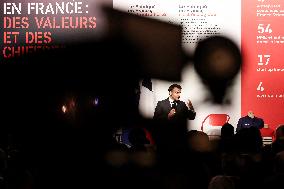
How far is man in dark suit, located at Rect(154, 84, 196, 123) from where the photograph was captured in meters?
7.21

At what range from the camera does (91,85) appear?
887 centimetres

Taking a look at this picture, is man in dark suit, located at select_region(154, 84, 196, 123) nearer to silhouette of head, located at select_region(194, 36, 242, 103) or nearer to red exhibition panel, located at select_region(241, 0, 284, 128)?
silhouette of head, located at select_region(194, 36, 242, 103)

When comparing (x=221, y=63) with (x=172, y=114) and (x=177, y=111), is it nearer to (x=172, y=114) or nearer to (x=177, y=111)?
(x=177, y=111)

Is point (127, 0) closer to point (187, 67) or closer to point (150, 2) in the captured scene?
point (150, 2)

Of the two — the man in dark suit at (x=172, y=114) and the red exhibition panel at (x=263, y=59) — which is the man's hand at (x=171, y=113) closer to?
the man in dark suit at (x=172, y=114)

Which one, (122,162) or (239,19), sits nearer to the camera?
(122,162)

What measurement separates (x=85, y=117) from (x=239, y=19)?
9.38 ft

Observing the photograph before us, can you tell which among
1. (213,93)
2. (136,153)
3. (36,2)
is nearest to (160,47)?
(213,93)

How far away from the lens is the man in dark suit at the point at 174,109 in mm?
7215

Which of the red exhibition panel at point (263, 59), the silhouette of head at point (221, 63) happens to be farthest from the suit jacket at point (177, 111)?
the red exhibition panel at point (263, 59)

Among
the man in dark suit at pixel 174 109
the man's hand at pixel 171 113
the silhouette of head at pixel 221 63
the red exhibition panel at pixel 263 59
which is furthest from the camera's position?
the silhouette of head at pixel 221 63

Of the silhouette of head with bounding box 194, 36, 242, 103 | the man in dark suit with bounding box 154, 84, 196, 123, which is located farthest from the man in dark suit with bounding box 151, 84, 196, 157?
the silhouette of head with bounding box 194, 36, 242, 103

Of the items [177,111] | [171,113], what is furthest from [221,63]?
[171,113]

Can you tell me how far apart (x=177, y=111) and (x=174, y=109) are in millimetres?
254
